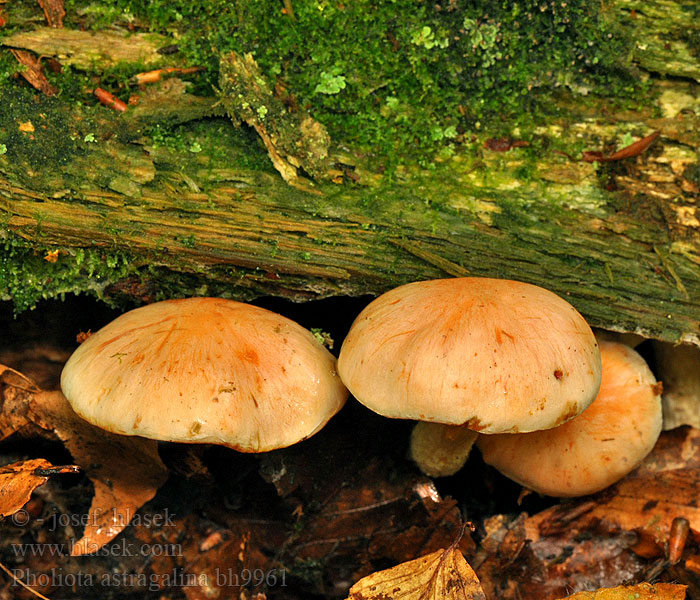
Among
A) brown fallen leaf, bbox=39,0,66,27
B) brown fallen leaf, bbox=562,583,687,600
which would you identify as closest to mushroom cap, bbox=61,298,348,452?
brown fallen leaf, bbox=562,583,687,600

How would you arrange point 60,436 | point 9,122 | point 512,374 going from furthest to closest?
point 60,436
point 9,122
point 512,374

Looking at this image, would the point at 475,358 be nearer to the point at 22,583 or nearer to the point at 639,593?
the point at 639,593

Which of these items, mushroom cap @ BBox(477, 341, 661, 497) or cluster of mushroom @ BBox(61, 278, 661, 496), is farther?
mushroom cap @ BBox(477, 341, 661, 497)

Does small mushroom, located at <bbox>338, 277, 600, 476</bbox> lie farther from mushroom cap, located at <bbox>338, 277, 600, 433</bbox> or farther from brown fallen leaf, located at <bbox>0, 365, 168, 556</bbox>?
brown fallen leaf, located at <bbox>0, 365, 168, 556</bbox>

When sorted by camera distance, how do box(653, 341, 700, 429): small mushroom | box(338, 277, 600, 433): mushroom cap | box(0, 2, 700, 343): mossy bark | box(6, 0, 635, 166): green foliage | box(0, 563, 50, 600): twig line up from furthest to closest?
box(653, 341, 700, 429): small mushroom
box(6, 0, 635, 166): green foliage
box(0, 2, 700, 343): mossy bark
box(0, 563, 50, 600): twig
box(338, 277, 600, 433): mushroom cap

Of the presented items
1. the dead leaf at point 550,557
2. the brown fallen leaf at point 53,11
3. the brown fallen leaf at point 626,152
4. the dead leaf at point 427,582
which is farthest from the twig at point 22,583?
the brown fallen leaf at point 626,152

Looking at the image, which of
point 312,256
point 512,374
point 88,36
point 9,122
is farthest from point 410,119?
point 9,122

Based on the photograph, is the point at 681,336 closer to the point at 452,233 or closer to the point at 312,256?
the point at 452,233

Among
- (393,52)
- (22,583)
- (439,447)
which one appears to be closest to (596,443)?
(439,447)
